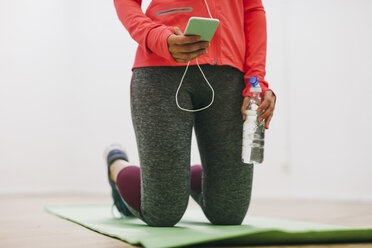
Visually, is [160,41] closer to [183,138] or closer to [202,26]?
[202,26]

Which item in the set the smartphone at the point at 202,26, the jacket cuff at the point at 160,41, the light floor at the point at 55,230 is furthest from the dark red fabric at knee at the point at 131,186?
the smartphone at the point at 202,26

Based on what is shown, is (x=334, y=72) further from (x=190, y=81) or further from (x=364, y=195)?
(x=190, y=81)

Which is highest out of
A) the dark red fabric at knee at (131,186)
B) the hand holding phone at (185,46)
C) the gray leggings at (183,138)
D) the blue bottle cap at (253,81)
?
the hand holding phone at (185,46)

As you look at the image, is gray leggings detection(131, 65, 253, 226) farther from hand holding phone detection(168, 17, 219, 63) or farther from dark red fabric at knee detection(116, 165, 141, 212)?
hand holding phone detection(168, 17, 219, 63)

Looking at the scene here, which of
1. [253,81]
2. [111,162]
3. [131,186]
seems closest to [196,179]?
[131,186]

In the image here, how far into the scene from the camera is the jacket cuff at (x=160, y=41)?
1173 millimetres

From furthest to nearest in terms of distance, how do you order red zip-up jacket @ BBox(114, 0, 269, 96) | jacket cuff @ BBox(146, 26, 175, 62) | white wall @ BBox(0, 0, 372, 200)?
white wall @ BBox(0, 0, 372, 200) → red zip-up jacket @ BBox(114, 0, 269, 96) → jacket cuff @ BBox(146, 26, 175, 62)

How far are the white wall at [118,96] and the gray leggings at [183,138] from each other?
5.60ft

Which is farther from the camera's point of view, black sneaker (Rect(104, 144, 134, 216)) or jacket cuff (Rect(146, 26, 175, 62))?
black sneaker (Rect(104, 144, 134, 216))

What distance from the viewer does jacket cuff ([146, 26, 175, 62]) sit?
1173mm

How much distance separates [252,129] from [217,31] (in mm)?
328

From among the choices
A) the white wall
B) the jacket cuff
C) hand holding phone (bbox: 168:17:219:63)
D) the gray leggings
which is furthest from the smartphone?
the white wall

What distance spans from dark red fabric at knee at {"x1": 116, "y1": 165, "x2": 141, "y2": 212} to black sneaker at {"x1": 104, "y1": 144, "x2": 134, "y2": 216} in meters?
0.14

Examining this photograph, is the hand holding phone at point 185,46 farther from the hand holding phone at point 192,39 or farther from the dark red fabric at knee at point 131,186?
the dark red fabric at knee at point 131,186
